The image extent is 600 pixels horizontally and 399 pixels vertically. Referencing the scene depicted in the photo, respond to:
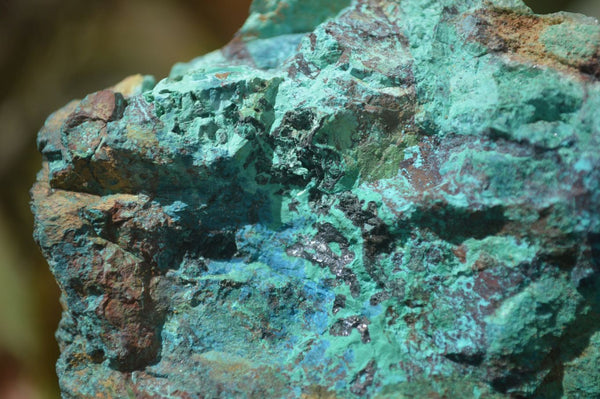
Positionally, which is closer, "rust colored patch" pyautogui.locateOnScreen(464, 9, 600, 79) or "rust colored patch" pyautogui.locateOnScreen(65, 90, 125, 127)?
"rust colored patch" pyautogui.locateOnScreen(464, 9, 600, 79)

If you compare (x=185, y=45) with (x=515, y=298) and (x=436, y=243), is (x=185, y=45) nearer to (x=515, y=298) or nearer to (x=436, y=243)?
(x=436, y=243)

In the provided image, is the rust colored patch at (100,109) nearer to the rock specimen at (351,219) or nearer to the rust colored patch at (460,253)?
the rock specimen at (351,219)

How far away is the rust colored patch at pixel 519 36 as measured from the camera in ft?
3.15

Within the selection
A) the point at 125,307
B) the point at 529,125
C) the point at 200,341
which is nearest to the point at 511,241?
the point at 529,125

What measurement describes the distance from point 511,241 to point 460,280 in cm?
11

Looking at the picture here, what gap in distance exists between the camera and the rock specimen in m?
0.90

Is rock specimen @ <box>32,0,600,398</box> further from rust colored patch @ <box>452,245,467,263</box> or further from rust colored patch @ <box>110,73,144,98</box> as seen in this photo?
rust colored patch @ <box>110,73,144,98</box>

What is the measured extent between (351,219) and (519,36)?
48 cm

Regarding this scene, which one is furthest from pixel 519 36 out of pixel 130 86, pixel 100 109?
pixel 130 86

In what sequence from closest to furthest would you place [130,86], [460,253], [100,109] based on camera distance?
[460,253] → [100,109] → [130,86]

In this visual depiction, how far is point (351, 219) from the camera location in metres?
1.01

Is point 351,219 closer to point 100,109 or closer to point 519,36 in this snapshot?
point 519,36

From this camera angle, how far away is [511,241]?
907 millimetres

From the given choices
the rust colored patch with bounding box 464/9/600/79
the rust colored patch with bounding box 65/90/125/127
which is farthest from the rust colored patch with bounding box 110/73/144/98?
the rust colored patch with bounding box 464/9/600/79
